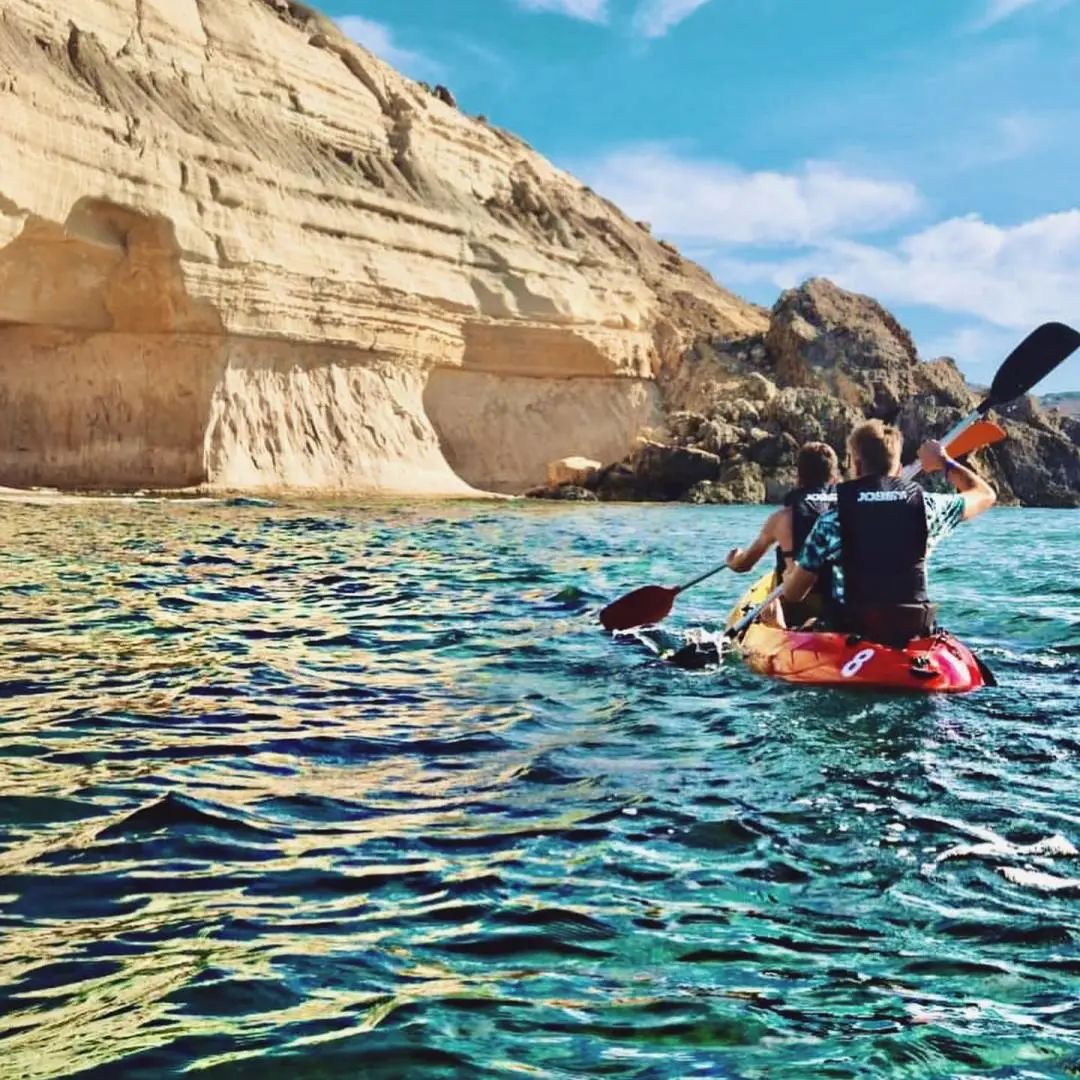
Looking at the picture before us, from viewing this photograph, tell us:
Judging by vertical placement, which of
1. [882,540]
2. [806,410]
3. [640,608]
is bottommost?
[640,608]

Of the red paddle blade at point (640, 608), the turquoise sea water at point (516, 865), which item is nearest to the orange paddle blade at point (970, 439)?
the turquoise sea water at point (516, 865)

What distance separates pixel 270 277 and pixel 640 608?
27.2m

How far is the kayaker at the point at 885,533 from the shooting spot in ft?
24.7

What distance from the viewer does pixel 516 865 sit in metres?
4.26

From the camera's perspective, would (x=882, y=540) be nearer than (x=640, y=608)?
Yes

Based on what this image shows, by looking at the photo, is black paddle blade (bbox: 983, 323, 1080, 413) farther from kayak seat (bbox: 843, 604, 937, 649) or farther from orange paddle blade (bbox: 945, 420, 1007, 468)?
kayak seat (bbox: 843, 604, 937, 649)

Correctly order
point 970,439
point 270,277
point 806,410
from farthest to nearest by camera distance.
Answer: point 806,410, point 270,277, point 970,439

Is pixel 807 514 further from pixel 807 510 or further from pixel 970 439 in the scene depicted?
pixel 970 439

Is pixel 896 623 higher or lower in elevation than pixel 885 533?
lower

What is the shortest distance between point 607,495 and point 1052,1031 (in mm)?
39202

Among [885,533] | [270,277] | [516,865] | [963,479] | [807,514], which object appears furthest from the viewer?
[270,277]

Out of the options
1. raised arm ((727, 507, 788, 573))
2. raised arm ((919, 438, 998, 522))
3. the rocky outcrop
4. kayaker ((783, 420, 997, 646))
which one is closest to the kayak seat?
kayaker ((783, 420, 997, 646))

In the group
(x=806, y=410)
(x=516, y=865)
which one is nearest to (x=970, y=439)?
(x=516, y=865)

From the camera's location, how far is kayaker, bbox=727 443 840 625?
844 centimetres
